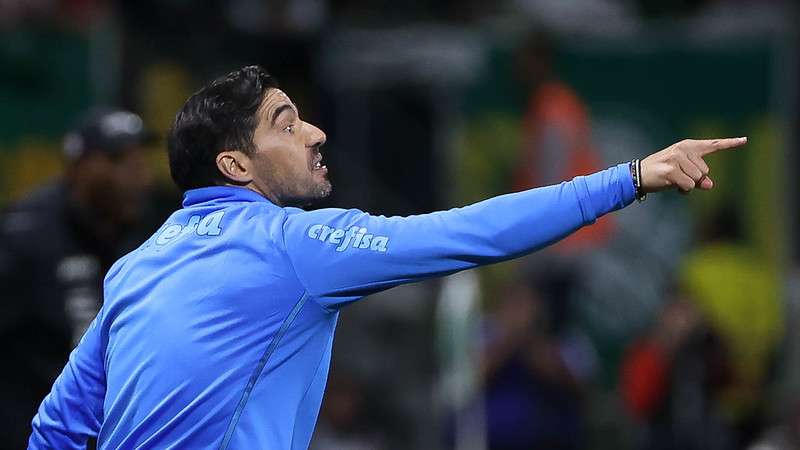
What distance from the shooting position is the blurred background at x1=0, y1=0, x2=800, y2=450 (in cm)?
976

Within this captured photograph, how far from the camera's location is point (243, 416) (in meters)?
4.11

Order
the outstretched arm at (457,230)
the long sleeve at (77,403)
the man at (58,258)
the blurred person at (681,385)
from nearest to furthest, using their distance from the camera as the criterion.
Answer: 1. the outstretched arm at (457,230)
2. the long sleeve at (77,403)
3. the man at (58,258)
4. the blurred person at (681,385)

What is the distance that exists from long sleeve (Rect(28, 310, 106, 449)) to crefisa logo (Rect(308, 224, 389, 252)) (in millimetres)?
710

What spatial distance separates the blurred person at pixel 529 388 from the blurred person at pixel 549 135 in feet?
2.73

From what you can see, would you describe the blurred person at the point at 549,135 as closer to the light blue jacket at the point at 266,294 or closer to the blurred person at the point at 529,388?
the blurred person at the point at 529,388

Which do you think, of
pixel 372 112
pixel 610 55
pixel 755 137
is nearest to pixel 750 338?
pixel 755 137

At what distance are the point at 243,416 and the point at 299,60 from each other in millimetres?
7012

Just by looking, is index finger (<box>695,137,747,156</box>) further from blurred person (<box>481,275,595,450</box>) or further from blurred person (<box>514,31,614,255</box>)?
blurred person (<box>514,31,614,255</box>)

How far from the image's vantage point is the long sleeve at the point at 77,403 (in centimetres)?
443

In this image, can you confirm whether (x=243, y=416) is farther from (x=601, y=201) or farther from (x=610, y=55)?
(x=610, y=55)

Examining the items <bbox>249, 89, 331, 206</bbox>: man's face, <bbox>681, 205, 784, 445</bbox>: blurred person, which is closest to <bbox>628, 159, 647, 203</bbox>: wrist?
<bbox>249, 89, 331, 206</bbox>: man's face

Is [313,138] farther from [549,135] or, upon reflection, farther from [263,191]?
[549,135]

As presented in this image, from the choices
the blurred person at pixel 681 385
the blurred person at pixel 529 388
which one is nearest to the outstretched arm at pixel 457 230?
the blurred person at pixel 529 388

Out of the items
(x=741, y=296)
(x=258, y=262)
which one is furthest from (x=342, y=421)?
(x=258, y=262)
